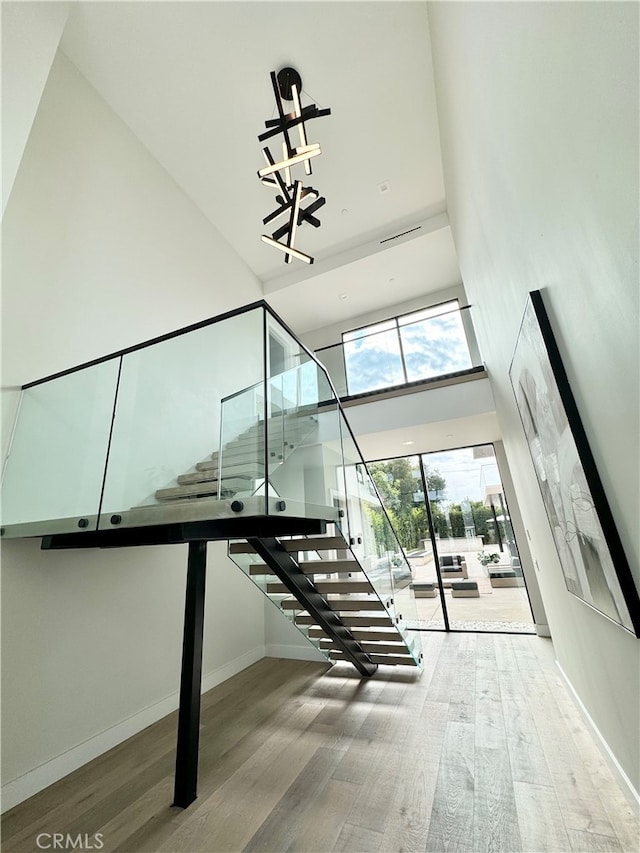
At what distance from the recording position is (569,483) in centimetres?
187

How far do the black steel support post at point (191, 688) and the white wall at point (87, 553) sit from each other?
114 centimetres

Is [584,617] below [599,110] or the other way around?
below

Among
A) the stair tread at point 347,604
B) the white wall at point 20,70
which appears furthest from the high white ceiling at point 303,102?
the stair tread at point 347,604

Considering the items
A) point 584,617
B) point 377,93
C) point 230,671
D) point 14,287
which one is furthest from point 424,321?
point 230,671

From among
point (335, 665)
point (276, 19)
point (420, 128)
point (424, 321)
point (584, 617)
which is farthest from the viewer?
point (424, 321)

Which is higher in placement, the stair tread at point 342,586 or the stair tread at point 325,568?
the stair tread at point 325,568

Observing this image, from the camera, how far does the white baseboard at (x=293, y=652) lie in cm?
504

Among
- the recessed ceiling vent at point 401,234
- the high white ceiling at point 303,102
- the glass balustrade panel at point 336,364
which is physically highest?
the high white ceiling at point 303,102

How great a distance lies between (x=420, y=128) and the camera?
5.19 meters

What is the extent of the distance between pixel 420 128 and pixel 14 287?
18.2ft

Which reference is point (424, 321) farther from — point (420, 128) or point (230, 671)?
point (230, 671)

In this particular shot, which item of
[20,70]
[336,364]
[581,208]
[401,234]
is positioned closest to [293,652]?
[336,364]

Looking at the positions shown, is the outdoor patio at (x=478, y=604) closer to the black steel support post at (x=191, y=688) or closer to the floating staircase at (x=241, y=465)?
the black steel support post at (x=191, y=688)

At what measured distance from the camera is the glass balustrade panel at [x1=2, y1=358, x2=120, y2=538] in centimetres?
265
